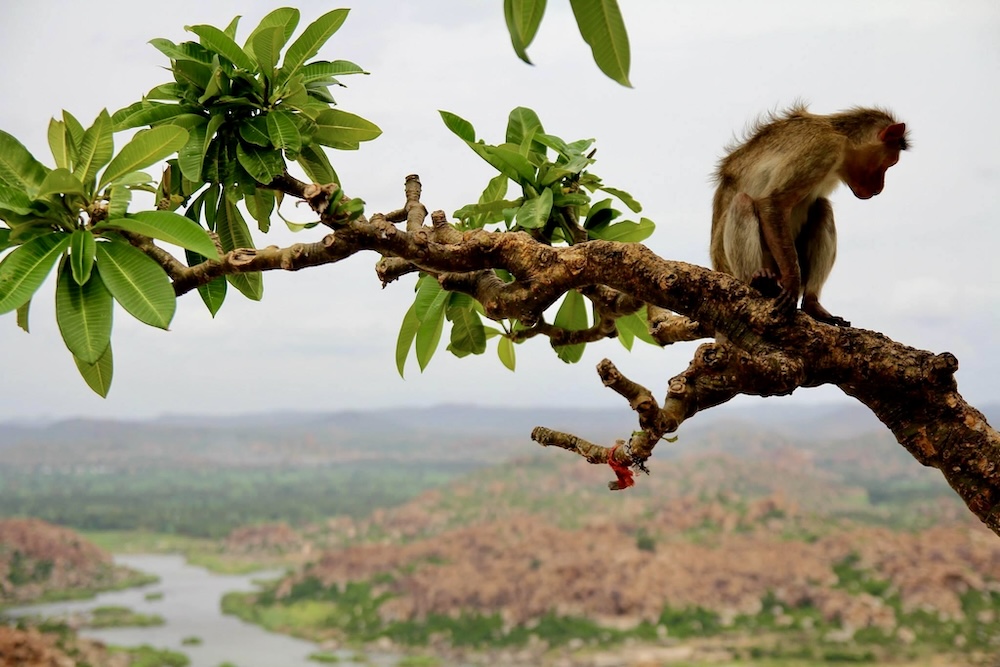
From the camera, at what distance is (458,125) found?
1876 mm

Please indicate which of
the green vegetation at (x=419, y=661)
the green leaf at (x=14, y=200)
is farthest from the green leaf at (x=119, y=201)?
the green vegetation at (x=419, y=661)

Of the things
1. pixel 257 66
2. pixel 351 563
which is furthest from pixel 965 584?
pixel 257 66

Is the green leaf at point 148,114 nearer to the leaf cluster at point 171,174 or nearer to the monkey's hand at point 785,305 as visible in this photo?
the leaf cluster at point 171,174

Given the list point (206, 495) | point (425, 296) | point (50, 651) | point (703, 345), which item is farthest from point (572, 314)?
point (206, 495)

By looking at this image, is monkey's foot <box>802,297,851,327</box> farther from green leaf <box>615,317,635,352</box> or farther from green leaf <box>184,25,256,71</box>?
green leaf <box>184,25,256,71</box>

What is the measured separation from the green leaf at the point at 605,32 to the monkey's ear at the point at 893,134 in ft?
3.91

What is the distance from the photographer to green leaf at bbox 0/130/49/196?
62.1 inches

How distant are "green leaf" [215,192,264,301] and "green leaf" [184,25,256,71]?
29cm

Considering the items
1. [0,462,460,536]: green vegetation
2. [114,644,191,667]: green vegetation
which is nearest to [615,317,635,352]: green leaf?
[114,644,191,667]: green vegetation

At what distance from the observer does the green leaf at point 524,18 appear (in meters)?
0.91

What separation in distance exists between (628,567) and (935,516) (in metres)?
2.18

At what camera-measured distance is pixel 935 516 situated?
21.7 ft

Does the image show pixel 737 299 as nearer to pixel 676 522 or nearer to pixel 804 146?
pixel 804 146

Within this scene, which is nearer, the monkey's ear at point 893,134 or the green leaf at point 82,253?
the green leaf at point 82,253
